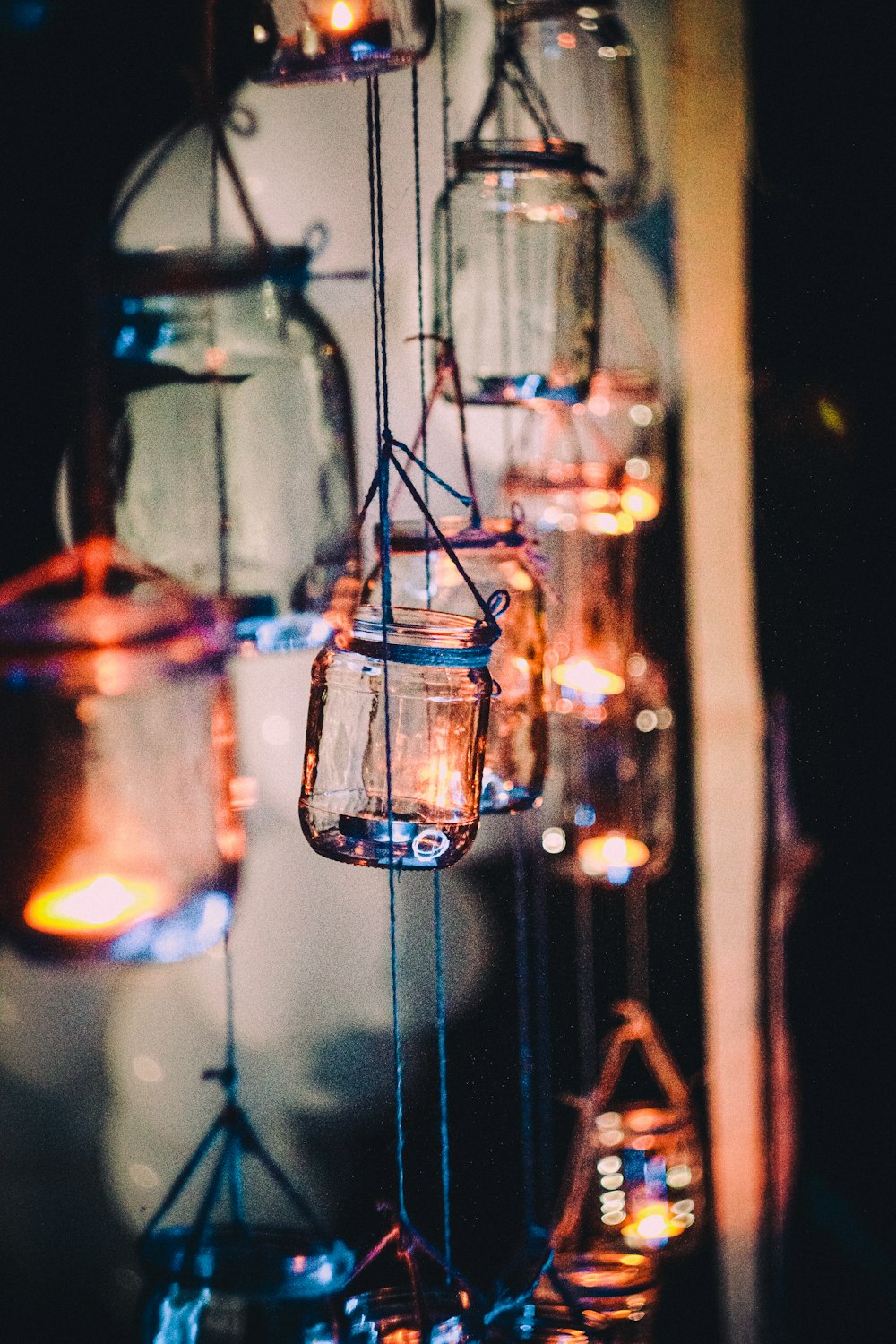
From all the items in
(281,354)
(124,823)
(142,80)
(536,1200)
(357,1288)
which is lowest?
(536,1200)

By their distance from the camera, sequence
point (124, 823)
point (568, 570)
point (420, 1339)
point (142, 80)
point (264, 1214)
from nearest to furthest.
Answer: point (420, 1339), point (124, 823), point (142, 80), point (264, 1214), point (568, 570)

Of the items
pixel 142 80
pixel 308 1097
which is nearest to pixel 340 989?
pixel 308 1097

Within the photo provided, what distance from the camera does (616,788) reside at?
125cm

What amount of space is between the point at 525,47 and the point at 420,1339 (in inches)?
34.9

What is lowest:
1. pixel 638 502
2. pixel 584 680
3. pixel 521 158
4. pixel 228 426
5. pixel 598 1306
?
pixel 598 1306

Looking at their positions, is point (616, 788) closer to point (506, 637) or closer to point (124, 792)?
point (506, 637)

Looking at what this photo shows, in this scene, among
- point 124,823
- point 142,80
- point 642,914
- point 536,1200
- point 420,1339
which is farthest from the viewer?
point 642,914

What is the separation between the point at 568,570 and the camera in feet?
4.13

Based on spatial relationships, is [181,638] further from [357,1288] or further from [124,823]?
[357,1288]

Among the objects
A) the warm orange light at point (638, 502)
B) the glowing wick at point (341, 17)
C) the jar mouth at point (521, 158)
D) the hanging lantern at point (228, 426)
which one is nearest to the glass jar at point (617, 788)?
the warm orange light at point (638, 502)

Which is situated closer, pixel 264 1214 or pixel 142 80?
pixel 142 80

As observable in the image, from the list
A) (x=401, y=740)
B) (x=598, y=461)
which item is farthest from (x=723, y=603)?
(x=401, y=740)

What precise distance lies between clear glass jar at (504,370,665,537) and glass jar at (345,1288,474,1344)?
1.79 ft

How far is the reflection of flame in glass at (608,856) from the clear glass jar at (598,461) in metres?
0.29
